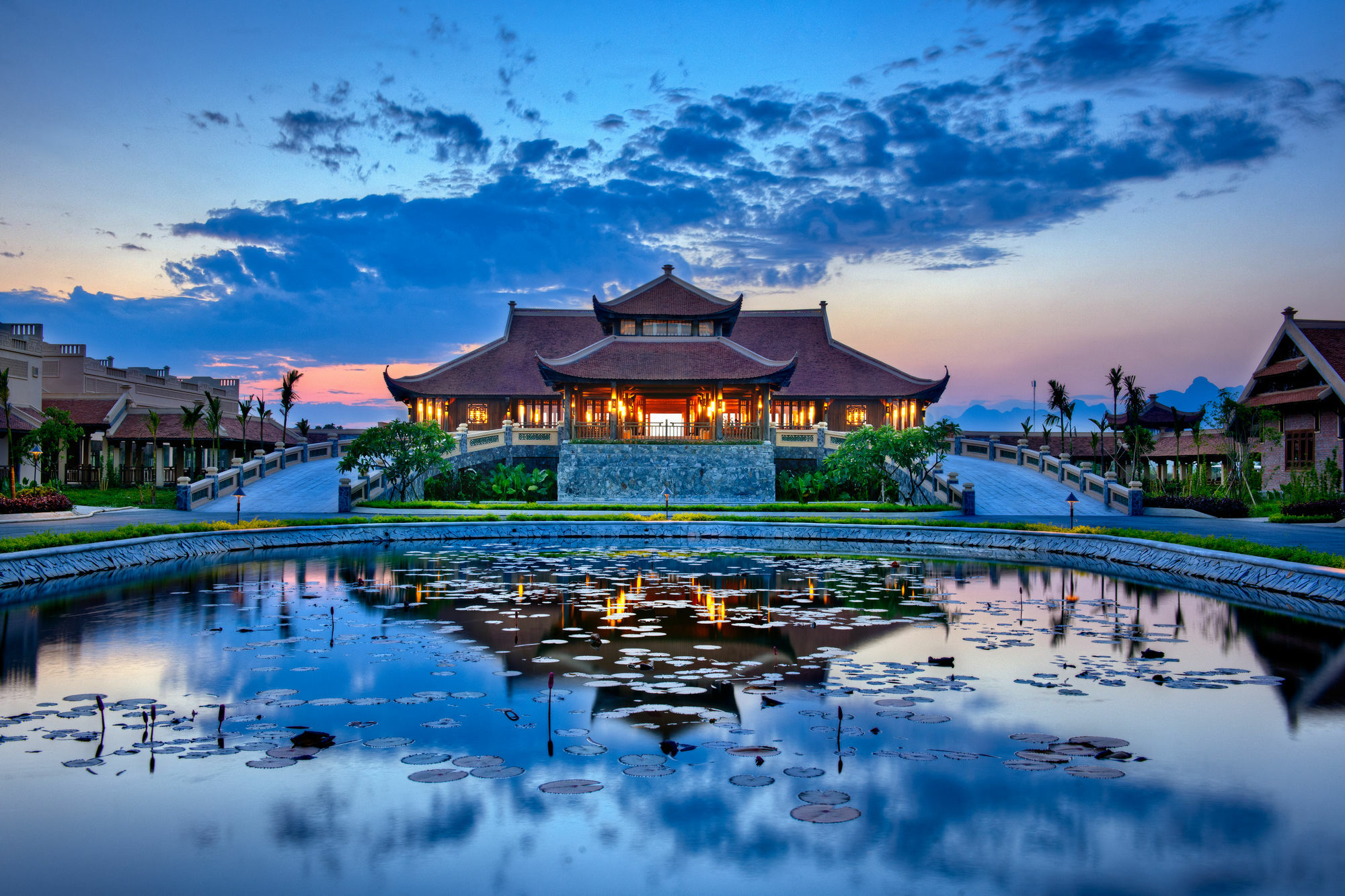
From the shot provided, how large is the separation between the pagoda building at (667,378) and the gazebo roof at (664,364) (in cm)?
7

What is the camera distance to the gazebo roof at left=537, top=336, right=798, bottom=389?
39812mm

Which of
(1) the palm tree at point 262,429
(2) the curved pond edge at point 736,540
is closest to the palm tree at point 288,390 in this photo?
(1) the palm tree at point 262,429

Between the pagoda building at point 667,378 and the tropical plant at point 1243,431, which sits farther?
the pagoda building at point 667,378

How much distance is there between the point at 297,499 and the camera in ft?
106

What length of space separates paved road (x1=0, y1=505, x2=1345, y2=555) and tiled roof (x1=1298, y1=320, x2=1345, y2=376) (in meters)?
11.8

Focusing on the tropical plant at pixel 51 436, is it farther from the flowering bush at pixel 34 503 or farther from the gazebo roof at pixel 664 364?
the gazebo roof at pixel 664 364

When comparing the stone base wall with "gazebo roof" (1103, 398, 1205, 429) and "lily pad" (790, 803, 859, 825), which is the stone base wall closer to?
→ "gazebo roof" (1103, 398, 1205, 429)

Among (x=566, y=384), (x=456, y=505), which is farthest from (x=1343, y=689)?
(x=566, y=384)

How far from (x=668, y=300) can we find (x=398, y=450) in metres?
18.0

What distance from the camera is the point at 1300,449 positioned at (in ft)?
119

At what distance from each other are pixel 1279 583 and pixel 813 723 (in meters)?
12.6

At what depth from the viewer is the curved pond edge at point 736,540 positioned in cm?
1555

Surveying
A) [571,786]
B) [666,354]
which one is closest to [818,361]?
[666,354]

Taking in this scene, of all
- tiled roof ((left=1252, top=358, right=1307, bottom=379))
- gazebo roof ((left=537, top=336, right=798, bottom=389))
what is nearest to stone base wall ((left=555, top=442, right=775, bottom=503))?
gazebo roof ((left=537, top=336, right=798, bottom=389))
